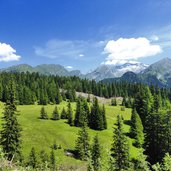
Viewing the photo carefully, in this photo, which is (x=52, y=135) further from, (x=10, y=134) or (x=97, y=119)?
(x=10, y=134)

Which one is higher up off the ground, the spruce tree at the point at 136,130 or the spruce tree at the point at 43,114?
the spruce tree at the point at 43,114

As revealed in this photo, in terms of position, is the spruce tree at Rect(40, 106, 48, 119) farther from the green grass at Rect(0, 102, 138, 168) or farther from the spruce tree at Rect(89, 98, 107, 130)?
the spruce tree at Rect(89, 98, 107, 130)

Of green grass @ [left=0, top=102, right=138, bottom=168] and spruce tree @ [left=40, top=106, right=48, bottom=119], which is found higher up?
spruce tree @ [left=40, top=106, right=48, bottom=119]

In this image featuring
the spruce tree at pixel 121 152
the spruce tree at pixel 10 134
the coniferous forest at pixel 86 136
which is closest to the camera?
the coniferous forest at pixel 86 136

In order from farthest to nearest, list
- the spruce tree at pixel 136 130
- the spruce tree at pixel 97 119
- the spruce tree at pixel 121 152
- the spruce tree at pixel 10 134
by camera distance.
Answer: the spruce tree at pixel 97 119 < the spruce tree at pixel 136 130 < the spruce tree at pixel 121 152 < the spruce tree at pixel 10 134

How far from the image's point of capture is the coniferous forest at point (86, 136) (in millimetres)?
29059

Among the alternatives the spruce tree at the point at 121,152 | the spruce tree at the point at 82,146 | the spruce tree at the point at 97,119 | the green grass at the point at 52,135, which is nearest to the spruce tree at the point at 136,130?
the green grass at the point at 52,135

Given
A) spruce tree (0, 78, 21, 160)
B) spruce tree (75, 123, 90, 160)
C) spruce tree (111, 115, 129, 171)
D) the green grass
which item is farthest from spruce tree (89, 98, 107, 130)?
spruce tree (0, 78, 21, 160)

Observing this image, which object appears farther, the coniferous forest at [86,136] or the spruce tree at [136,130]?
the spruce tree at [136,130]

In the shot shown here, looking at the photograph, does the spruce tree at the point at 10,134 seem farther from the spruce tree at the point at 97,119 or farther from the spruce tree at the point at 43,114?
the spruce tree at the point at 43,114

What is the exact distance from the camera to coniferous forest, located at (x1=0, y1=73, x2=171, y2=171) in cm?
2906

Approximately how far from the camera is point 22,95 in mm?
144125

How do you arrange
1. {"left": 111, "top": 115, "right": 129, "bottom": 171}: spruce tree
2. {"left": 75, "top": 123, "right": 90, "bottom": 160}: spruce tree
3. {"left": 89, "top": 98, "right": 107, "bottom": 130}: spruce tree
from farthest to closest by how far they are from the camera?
{"left": 89, "top": 98, "right": 107, "bottom": 130}: spruce tree → {"left": 75, "top": 123, "right": 90, "bottom": 160}: spruce tree → {"left": 111, "top": 115, "right": 129, "bottom": 171}: spruce tree

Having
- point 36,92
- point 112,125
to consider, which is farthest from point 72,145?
point 36,92
